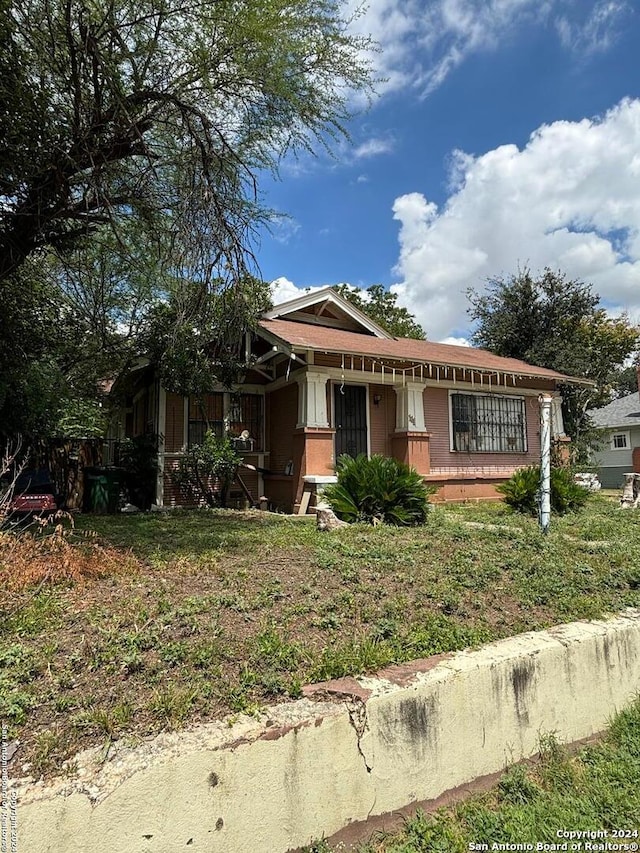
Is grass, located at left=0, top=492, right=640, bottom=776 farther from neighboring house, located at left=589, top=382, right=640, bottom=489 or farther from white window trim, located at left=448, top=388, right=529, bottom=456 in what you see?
neighboring house, located at left=589, top=382, right=640, bottom=489

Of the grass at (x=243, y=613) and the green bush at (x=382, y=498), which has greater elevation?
the green bush at (x=382, y=498)

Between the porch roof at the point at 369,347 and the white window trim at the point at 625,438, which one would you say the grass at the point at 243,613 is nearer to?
the porch roof at the point at 369,347

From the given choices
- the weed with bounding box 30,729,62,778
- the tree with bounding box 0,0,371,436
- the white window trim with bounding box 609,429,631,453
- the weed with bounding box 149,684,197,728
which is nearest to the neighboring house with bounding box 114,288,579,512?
the tree with bounding box 0,0,371,436

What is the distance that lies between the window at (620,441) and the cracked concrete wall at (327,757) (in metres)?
25.6

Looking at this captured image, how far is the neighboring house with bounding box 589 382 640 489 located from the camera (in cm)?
2411

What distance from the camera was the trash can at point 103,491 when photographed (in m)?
10.3

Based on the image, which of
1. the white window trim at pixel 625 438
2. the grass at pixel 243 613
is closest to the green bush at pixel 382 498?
the grass at pixel 243 613

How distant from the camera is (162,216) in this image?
691 centimetres

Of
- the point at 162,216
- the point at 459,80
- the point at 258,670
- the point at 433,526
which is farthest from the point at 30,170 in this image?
the point at 459,80

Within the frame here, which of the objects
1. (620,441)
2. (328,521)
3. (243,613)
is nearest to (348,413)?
(328,521)

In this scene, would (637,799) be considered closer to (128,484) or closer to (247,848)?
(247,848)

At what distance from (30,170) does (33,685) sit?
17.9 feet

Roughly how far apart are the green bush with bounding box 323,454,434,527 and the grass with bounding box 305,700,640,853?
4.26 m

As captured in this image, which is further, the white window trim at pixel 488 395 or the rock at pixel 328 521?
the white window trim at pixel 488 395
